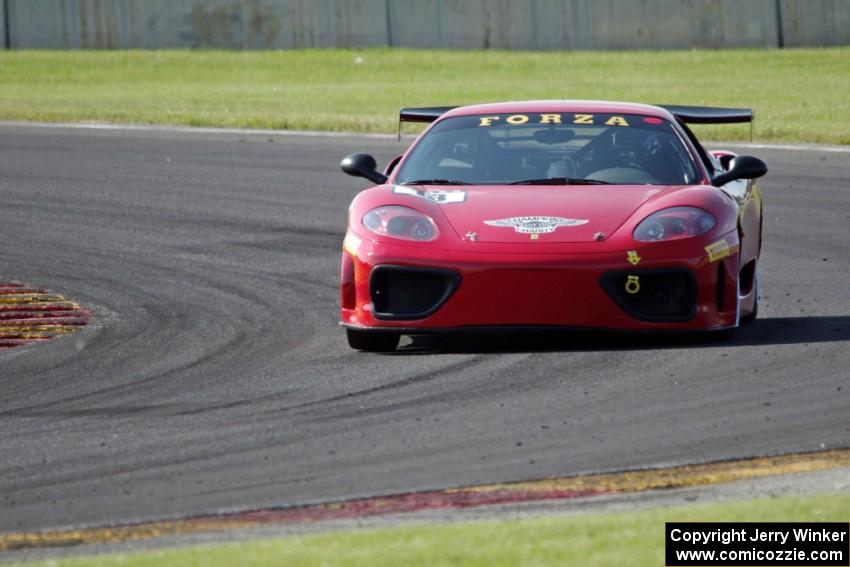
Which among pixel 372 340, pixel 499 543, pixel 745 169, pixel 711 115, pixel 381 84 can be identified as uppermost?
pixel 711 115

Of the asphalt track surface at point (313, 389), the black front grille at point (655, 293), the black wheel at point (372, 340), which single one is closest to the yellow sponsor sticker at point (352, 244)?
the black wheel at point (372, 340)

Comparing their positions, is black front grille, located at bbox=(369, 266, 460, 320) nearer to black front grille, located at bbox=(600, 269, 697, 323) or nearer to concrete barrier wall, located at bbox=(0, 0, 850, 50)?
black front grille, located at bbox=(600, 269, 697, 323)

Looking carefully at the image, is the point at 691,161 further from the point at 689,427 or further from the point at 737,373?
the point at 689,427

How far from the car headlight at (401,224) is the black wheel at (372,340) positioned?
0.48 m

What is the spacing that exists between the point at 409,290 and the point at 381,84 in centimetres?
1981

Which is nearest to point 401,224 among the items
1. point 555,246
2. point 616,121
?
point 555,246

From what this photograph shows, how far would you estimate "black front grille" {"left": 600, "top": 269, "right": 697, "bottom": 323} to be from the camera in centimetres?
771

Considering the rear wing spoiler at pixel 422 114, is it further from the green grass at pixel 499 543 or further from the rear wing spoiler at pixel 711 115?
the green grass at pixel 499 543

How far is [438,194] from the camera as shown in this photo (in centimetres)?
845

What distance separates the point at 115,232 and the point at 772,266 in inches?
194

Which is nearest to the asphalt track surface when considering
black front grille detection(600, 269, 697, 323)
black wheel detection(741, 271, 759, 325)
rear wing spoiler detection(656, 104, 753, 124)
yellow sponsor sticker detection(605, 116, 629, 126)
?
black wheel detection(741, 271, 759, 325)

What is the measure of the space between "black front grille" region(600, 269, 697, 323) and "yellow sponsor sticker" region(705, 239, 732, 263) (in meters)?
0.15

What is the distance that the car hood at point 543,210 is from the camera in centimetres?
785

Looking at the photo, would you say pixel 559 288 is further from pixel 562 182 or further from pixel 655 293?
pixel 562 182
